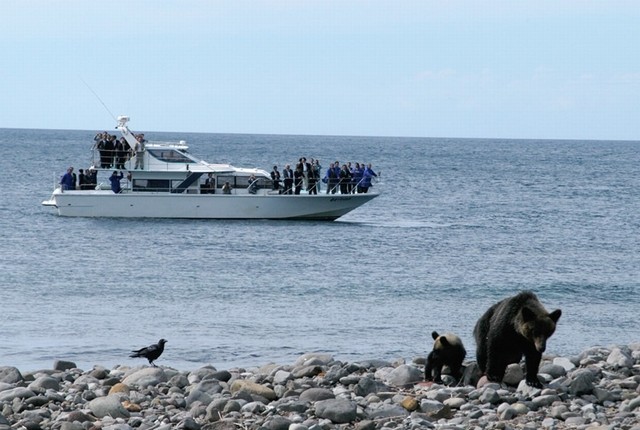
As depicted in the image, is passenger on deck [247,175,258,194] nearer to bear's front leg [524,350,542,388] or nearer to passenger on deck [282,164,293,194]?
passenger on deck [282,164,293,194]

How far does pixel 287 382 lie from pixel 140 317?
493 inches

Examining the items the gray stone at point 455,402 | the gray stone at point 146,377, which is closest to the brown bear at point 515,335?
the gray stone at point 455,402

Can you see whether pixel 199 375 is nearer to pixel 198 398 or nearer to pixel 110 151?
pixel 198 398

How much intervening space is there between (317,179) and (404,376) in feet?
113

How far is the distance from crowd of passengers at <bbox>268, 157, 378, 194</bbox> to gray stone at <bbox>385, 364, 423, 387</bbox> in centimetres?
3317

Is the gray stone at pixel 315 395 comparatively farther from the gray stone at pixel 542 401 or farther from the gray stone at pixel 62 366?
the gray stone at pixel 62 366

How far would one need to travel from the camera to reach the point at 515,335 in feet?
39.7

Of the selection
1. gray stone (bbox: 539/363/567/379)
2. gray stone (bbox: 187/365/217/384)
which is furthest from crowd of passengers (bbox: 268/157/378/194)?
gray stone (bbox: 539/363/567/379)

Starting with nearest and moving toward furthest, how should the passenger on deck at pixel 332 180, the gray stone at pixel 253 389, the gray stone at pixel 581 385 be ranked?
the gray stone at pixel 581 385
the gray stone at pixel 253 389
the passenger on deck at pixel 332 180

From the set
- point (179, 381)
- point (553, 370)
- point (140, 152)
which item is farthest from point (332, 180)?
point (553, 370)

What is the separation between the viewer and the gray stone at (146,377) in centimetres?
1343

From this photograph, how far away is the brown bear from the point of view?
11719 millimetres

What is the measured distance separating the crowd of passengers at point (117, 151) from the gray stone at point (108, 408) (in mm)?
33219

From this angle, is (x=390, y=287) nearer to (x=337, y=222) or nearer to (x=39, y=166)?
(x=337, y=222)
